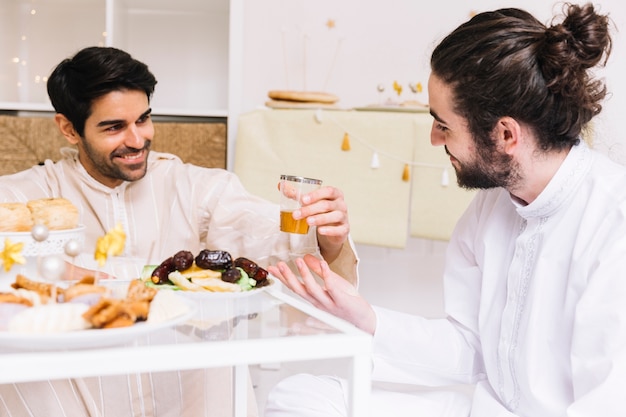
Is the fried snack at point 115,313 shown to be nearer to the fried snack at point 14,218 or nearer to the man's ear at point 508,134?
the fried snack at point 14,218

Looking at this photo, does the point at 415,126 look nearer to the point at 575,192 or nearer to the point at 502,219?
the point at 502,219

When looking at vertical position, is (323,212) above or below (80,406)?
above

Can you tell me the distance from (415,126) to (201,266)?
4.53 feet

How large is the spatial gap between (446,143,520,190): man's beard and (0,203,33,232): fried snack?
2.39ft

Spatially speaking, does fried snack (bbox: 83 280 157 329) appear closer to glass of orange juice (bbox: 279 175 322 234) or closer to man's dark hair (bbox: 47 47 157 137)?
glass of orange juice (bbox: 279 175 322 234)

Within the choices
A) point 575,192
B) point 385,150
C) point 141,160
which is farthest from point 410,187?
point 575,192

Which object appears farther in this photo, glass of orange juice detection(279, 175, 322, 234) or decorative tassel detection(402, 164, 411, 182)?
decorative tassel detection(402, 164, 411, 182)

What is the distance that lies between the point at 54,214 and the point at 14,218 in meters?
0.05

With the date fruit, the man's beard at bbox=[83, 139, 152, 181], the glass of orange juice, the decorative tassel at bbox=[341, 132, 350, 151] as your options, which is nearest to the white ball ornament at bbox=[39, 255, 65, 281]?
the date fruit

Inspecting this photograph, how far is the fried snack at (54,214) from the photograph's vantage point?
98 centimetres

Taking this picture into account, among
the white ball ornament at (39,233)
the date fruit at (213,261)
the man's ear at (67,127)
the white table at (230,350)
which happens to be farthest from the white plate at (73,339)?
the man's ear at (67,127)

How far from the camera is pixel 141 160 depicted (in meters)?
1.69

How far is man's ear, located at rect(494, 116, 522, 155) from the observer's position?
119cm

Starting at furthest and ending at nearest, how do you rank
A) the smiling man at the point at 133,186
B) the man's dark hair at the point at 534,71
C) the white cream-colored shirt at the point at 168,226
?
1. the smiling man at the point at 133,186
2. the white cream-colored shirt at the point at 168,226
3. the man's dark hair at the point at 534,71
